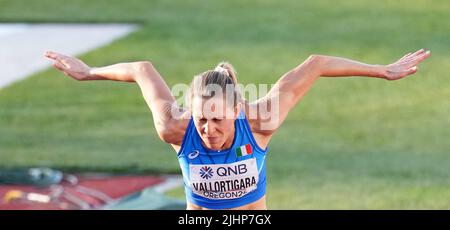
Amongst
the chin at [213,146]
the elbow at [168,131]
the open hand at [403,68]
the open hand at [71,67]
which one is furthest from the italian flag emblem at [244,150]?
the open hand at [71,67]

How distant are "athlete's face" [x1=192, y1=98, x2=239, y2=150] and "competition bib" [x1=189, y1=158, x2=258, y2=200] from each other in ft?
0.68

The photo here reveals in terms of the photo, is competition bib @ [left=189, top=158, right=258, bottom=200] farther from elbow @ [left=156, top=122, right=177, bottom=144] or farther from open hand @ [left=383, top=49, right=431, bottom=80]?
open hand @ [left=383, top=49, right=431, bottom=80]

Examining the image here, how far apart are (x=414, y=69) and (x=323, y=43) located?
10.7 metres

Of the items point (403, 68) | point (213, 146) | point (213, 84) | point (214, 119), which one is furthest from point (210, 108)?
point (403, 68)

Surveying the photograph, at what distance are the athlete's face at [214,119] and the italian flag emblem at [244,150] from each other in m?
0.14

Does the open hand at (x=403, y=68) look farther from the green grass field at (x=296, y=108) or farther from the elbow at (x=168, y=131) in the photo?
the green grass field at (x=296, y=108)

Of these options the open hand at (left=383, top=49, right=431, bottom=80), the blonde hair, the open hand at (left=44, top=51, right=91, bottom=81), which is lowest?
the blonde hair

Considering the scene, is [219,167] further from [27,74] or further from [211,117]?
[27,74]

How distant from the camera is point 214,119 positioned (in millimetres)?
6773

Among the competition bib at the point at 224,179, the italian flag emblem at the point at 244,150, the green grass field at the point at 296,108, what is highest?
the green grass field at the point at 296,108

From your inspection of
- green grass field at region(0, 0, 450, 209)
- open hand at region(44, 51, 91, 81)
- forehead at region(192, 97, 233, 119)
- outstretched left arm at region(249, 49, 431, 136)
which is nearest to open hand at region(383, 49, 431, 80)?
outstretched left arm at region(249, 49, 431, 136)

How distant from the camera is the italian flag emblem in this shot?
7.05 m

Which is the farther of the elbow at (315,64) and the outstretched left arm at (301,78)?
the elbow at (315,64)

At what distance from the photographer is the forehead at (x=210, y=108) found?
6.76 m
